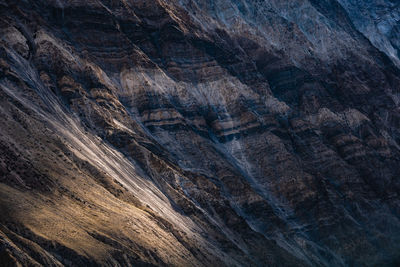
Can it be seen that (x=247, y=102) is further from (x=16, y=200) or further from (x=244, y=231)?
(x=16, y=200)

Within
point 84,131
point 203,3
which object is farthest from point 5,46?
point 203,3

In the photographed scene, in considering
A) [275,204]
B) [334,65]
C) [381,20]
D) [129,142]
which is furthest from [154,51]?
[381,20]

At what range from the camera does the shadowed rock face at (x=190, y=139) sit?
183 feet

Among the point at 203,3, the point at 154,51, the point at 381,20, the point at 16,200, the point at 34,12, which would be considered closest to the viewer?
the point at 16,200

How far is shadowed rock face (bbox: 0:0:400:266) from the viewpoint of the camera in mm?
55750

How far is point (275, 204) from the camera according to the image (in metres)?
82.4

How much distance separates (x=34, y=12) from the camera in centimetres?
8019

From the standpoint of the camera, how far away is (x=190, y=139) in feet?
269

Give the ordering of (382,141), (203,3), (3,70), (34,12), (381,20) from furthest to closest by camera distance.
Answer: (381,20), (203,3), (382,141), (34,12), (3,70)

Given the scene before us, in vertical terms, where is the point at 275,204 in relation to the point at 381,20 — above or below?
below

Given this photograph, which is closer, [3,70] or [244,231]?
[3,70]

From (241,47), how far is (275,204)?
31.4 m

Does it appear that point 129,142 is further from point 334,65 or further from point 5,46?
point 334,65

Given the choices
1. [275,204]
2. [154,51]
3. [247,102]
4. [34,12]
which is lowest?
[275,204]
